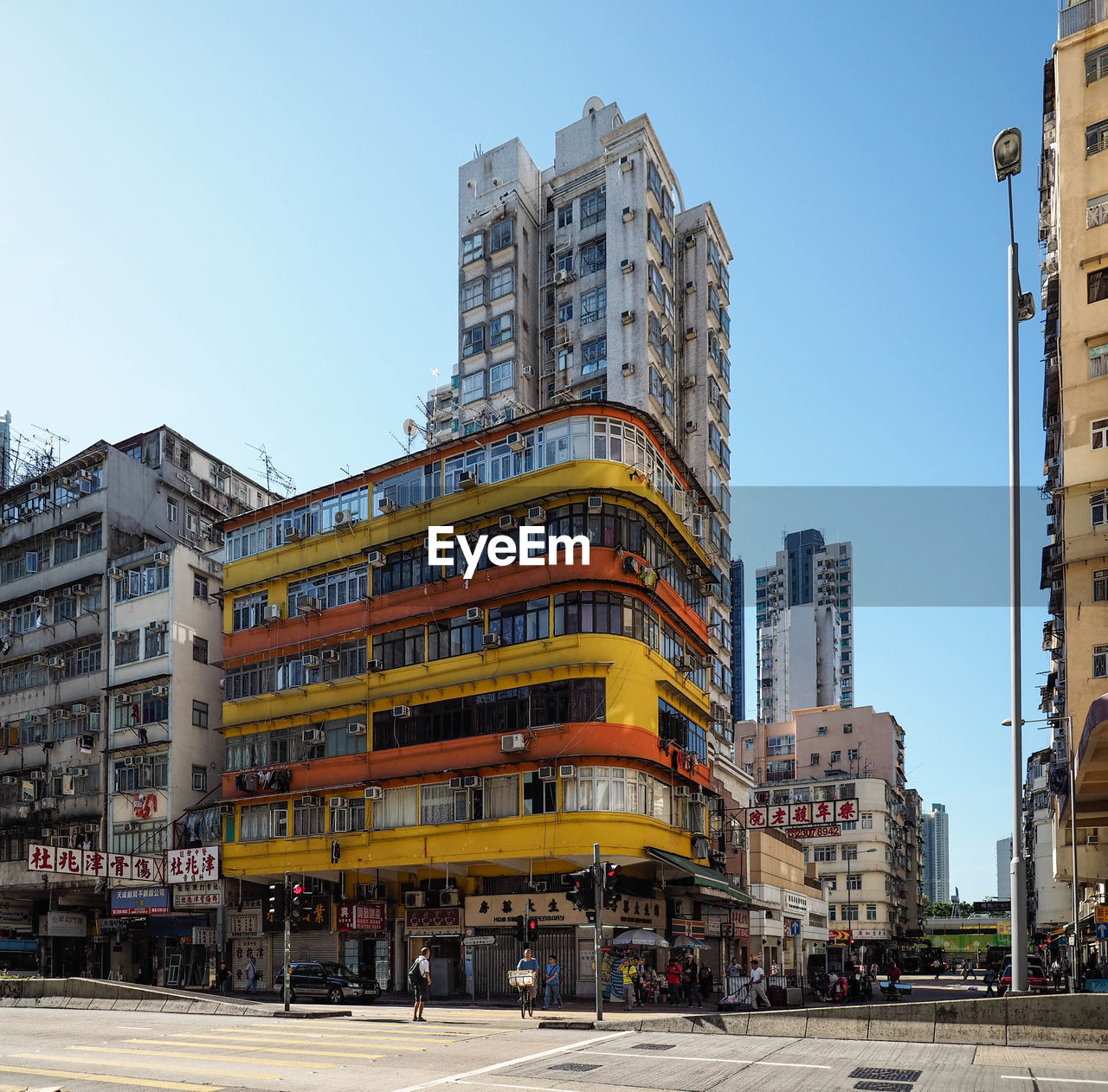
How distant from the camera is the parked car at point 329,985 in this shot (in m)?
35.8

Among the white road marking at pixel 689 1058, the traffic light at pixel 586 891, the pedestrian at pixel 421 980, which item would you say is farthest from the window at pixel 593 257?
the white road marking at pixel 689 1058

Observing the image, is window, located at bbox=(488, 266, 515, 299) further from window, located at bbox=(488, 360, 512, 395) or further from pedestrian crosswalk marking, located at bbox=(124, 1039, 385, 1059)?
pedestrian crosswalk marking, located at bbox=(124, 1039, 385, 1059)

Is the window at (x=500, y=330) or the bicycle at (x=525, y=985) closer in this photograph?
the bicycle at (x=525, y=985)

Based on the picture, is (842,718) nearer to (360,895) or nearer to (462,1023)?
(360,895)

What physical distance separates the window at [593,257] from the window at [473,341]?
25.1 ft

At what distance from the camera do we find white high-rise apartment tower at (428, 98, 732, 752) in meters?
61.1

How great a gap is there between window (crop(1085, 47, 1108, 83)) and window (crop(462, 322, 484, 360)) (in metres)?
37.9

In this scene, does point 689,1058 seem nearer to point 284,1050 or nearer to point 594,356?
point 284,1050

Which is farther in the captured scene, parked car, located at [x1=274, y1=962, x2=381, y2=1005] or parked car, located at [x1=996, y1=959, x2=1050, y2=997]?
parked car, located at [x1=996, y1=959, x2=1050, y2=997]

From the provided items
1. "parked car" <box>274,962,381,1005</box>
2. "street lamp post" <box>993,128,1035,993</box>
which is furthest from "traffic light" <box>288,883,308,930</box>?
"street lamp post" <box>993,128,1035,993</box>

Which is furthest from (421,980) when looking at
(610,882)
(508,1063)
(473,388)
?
(473,388)

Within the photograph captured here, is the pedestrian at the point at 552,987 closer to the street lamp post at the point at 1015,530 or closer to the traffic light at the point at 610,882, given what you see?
the traffic light at the point at 610,882

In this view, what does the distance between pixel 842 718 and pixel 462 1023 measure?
8866cm

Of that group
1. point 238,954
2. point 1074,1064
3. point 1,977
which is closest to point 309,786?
point 238,954
